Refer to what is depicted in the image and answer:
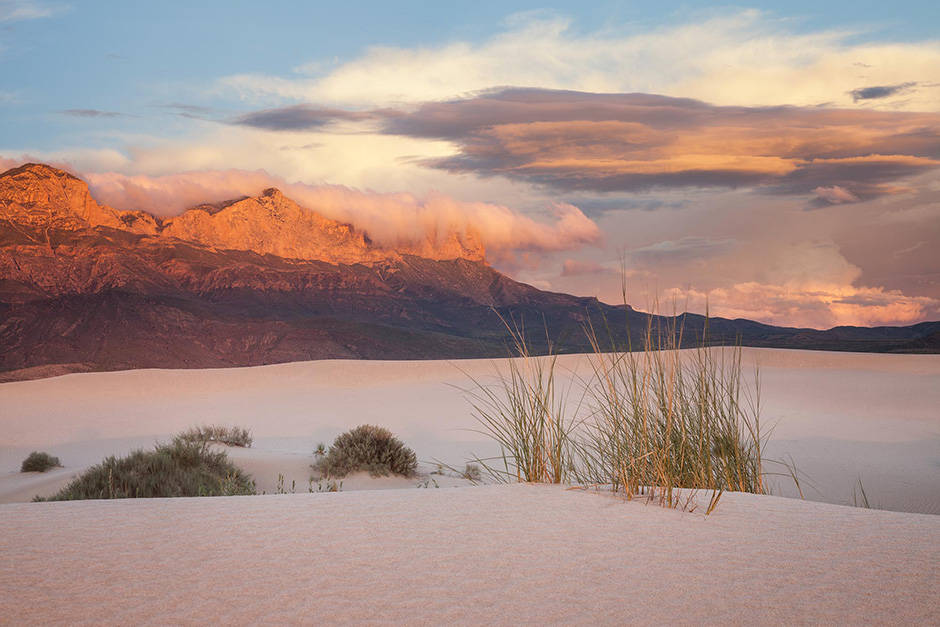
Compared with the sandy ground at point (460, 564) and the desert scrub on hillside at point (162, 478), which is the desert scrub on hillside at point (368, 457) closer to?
the desert scrub on hillside at point (162, 478)

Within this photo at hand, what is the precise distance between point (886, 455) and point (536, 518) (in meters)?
8.31

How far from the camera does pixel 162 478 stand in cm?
670

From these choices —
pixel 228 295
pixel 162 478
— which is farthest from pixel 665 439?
pixel 228 295

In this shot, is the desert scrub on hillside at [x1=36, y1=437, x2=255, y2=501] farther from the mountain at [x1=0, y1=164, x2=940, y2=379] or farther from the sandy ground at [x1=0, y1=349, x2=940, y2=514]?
the mountain at [x1=0, y1=164, x2=940, y2=379]

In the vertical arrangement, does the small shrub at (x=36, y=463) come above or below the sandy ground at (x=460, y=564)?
below

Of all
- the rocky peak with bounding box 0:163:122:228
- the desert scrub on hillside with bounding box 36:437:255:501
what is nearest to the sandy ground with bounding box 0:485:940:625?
the desert scrub on hillside with bounding box 36:437:255:501

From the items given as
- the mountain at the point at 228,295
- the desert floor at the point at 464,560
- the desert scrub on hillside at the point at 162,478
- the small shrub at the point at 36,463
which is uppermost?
the mountain at the point at 228,295

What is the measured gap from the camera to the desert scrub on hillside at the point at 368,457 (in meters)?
8.02

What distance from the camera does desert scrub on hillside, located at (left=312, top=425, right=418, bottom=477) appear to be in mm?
8016

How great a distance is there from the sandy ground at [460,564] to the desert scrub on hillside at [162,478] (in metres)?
3.49

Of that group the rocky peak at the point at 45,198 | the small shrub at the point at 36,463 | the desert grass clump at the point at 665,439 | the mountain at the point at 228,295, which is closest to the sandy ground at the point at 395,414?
the small shrub at the point at 36,463

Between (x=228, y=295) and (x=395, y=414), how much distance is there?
96.1 meters

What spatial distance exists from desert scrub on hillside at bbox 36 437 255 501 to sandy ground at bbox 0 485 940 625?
349 centimetres

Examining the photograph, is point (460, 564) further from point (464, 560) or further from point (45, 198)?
point (45, 198)
